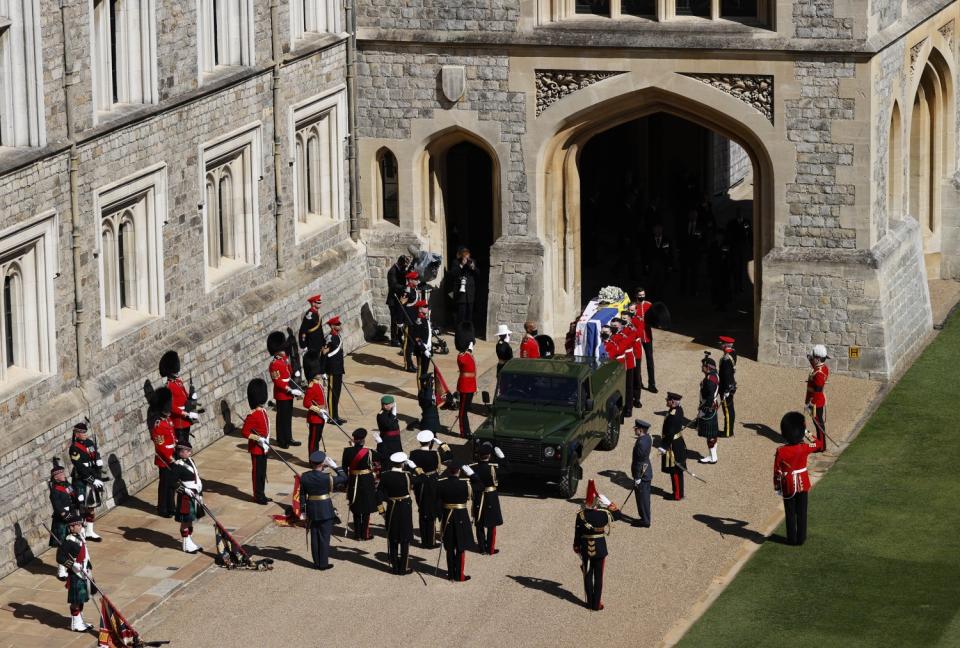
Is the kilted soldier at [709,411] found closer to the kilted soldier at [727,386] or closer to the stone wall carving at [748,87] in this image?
the kilted soldier at [727,386]

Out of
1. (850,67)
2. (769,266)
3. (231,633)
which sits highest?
(850,67)

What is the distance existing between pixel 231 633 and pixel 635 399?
1007 cm

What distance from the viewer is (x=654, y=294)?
1474 inches

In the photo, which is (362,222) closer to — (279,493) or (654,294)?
(654,294)

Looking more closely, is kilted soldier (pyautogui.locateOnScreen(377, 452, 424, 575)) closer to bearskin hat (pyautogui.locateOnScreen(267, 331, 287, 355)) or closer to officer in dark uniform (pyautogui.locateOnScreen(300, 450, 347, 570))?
officer in dark uniform (pyautogui.locateOnScreen(300, 450, 347, 570))

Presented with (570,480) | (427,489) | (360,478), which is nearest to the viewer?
(427,489)

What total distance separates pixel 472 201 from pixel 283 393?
1145 cm

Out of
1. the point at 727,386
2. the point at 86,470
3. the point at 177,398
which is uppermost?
the point at 177,398

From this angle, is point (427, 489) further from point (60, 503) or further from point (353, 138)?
point (353, 138)

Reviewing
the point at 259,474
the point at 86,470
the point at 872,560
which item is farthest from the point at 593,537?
the point at 86,470

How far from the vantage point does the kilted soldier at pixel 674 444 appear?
88.0ft

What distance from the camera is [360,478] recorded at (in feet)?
82.5

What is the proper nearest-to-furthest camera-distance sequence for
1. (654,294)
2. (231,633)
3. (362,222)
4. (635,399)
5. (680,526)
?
(231,633) < (680,526) < (635,399) < (362,222) < (654,294)

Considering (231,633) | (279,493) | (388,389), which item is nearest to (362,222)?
(388,389)
